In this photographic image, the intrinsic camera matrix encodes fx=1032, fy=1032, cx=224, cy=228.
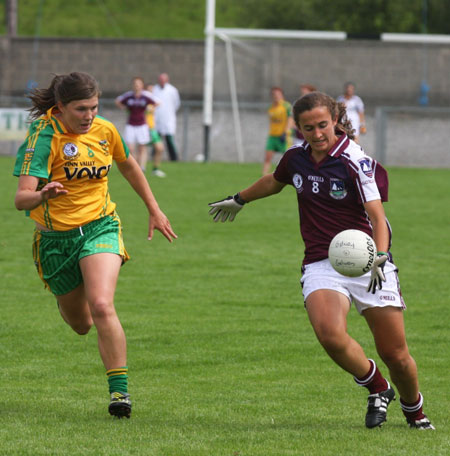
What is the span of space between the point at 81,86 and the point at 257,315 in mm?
3694

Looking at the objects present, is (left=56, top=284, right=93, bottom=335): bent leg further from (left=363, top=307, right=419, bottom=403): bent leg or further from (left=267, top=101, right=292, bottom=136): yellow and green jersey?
(left=267, top=101, right=292, bottom=136): yellow and green jersey

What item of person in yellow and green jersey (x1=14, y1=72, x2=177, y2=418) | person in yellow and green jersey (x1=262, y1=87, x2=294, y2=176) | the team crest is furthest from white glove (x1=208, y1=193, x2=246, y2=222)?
person in yellow and green jersey (x1=262, y1=87, x2=294, y2=176)

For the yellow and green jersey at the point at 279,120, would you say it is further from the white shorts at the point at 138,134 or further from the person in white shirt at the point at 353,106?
the white shorts at the point at 138,134

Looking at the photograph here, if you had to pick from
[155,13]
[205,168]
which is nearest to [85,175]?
[205,168]

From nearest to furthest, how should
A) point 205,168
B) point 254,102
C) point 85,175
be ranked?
point 85,175
point 205,168
point 254,102

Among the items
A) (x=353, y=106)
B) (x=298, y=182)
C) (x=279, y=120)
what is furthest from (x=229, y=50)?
(x=298, y=182)

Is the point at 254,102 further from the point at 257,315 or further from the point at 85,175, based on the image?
the point at 85,175

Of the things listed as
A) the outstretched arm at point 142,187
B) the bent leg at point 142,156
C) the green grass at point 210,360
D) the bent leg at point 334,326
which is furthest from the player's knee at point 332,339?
the bent leg at point 142,156

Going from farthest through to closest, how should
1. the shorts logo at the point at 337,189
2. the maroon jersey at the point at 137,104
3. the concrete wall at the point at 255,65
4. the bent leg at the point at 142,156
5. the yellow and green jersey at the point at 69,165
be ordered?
the concrete wall at the point at 255,65 → the maroon jersey at the point at 137,104 → the bent leg at the point at 142,156 → the yellow and green jersey at the point at 69,165 → the shorts logo at the point at 337,189

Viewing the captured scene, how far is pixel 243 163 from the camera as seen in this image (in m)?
29.6

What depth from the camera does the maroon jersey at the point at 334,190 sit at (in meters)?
5.48

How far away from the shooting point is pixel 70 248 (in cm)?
603

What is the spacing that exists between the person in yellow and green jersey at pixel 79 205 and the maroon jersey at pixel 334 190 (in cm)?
114

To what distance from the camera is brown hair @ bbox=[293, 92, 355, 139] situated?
5469 millimetres
